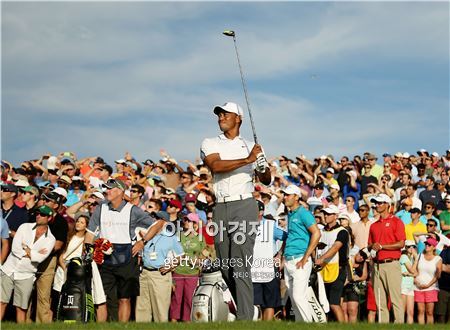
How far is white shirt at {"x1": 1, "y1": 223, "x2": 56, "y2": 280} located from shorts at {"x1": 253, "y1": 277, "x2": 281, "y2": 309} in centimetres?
405

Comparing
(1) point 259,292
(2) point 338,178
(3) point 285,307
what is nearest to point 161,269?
(1) point 259,292

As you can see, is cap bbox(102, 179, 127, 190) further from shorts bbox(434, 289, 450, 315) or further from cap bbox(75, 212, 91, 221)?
shorts bbox(434, 289, 450, 315)

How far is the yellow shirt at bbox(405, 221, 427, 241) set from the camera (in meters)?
18.8

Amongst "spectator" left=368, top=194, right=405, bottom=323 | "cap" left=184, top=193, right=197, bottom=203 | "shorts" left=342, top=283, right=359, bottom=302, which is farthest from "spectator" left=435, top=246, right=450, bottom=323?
"cap" left=184, top=193, right=197, bottom=203

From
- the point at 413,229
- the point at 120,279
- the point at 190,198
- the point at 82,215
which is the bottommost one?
the point at 120,279

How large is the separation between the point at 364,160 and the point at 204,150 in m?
14.7

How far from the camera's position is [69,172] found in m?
21.2

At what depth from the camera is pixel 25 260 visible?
50.1 feet

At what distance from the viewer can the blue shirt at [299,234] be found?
45.7 feet

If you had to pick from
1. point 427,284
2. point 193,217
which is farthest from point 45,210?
point 427,284

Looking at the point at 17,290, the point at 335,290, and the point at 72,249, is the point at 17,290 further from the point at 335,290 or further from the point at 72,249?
the point at 335,290

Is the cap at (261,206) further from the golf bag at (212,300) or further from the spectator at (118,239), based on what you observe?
the golf bag at (212,300)

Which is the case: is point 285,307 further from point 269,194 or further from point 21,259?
point 21,259

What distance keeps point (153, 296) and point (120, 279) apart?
9.08 feet
